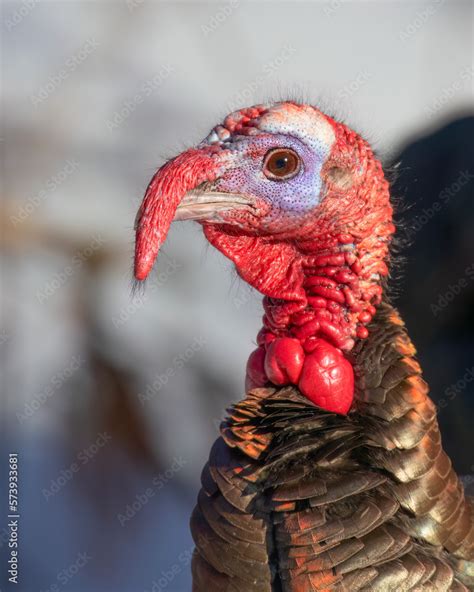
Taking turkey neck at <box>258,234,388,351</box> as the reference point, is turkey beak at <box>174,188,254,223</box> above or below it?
above

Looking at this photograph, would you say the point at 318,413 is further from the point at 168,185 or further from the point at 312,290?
the point at 168,185

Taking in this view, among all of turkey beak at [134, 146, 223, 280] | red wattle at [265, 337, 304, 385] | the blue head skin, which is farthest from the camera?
red wattle at [265, 337, 304, 385]

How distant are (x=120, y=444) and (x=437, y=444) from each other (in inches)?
94.3

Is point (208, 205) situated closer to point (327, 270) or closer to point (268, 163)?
point (268, 163)

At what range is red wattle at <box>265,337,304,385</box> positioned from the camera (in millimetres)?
1869

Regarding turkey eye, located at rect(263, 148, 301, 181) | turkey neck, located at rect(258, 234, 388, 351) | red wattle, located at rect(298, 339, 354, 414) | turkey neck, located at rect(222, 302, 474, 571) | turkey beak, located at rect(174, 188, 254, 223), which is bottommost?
turkey neck, located at rect(222, 302, 474, 571)


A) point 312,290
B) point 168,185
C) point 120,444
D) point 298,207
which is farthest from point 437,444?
point 120,444

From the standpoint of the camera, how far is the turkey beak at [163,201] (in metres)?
1.64

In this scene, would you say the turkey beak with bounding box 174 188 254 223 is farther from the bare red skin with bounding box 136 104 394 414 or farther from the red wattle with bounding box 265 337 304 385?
the red wattle with bounding box 265 337 304 385

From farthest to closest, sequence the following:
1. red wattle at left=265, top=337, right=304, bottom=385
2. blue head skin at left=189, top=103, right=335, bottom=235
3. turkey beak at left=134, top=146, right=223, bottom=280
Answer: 1. red wattle at left=265, top=337, right=304, bottom=385
2. blue head skin at left=189, top=103, right=335, bottom=235
3. turkey beak at left=134, top=146, right=223, bottom=280

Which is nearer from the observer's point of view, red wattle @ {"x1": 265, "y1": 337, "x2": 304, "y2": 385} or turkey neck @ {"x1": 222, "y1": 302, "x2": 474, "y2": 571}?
turkey neck @ {"x1": 222, "y1": 302, "x2": 474, "y2": 571}

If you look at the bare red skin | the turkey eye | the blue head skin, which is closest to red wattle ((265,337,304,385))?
the bare red skin

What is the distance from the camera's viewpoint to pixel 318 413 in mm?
1831

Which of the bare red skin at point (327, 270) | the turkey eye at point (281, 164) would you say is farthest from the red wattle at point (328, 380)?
the turkey eye at point (281, 164)
